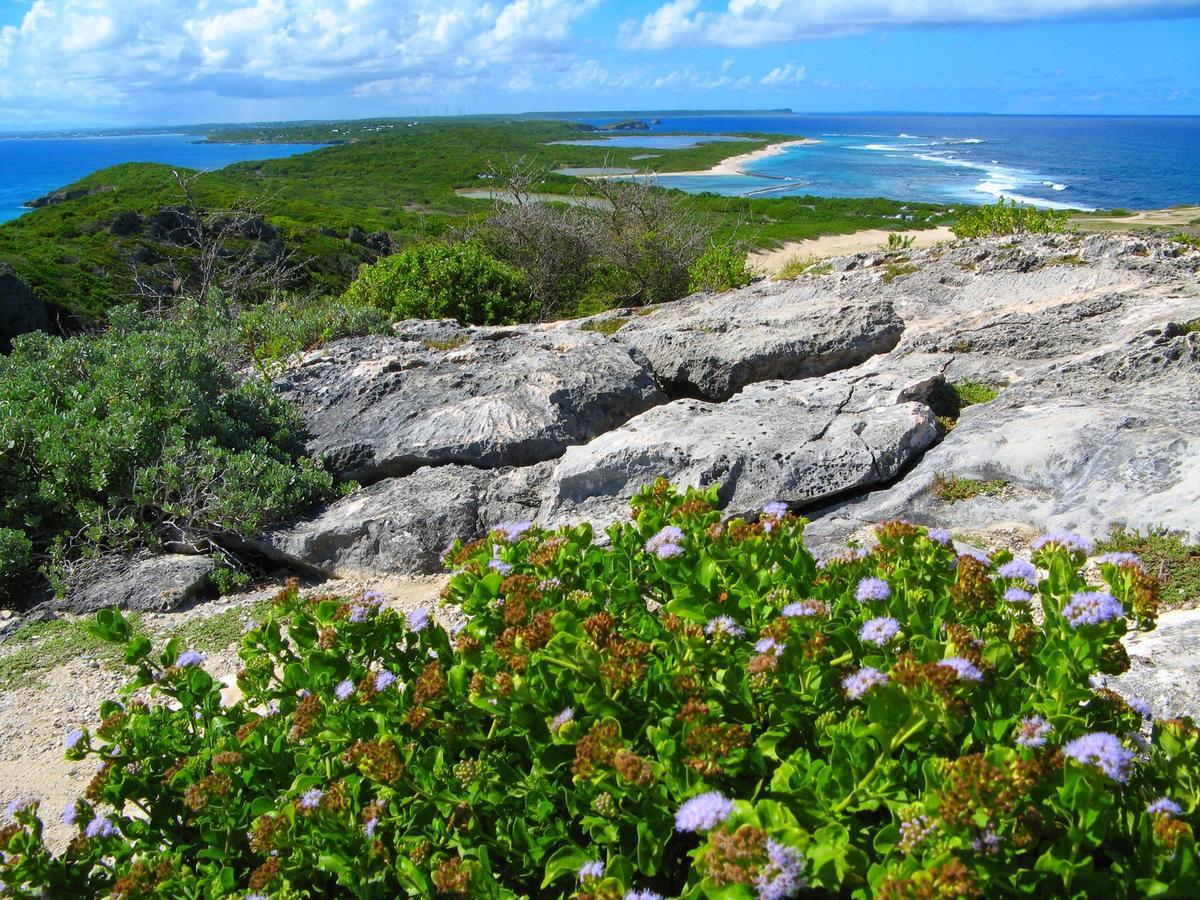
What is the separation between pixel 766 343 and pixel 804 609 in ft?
16.6

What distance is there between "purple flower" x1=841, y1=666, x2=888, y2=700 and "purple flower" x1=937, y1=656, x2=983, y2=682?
12 centimetres

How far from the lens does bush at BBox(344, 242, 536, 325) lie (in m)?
11.8

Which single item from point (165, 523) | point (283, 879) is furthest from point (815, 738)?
point (165, 523)

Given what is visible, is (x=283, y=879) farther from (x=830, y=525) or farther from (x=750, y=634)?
(x=830, y=525)

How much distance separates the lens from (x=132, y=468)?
5430 mm

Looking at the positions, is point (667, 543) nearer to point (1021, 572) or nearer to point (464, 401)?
point (1021, 572)

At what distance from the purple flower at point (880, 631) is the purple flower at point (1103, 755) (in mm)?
404

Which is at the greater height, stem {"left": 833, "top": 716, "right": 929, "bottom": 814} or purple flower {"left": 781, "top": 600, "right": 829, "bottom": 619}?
purple flower {"left": 781, "top": 600, "right": 829, "bottom": 619}

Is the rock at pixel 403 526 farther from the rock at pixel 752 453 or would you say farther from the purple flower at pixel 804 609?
the purple flower at pixel 804 609

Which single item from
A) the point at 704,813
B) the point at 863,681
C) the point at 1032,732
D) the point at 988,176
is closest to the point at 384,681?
the point at 704,813

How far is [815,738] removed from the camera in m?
1.84

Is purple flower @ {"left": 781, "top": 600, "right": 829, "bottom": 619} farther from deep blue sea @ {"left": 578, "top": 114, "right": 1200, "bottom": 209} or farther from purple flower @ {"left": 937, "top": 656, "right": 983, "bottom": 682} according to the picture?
deep blue sea @ {"left": 578, "top": 114, "right": 1200, "bottom": 209}

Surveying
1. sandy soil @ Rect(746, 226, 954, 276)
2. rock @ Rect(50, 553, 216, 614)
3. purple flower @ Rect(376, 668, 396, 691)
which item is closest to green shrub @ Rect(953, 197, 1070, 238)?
rock @ Rect(50, 553, 216, 614)

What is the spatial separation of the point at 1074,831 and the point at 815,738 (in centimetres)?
54
